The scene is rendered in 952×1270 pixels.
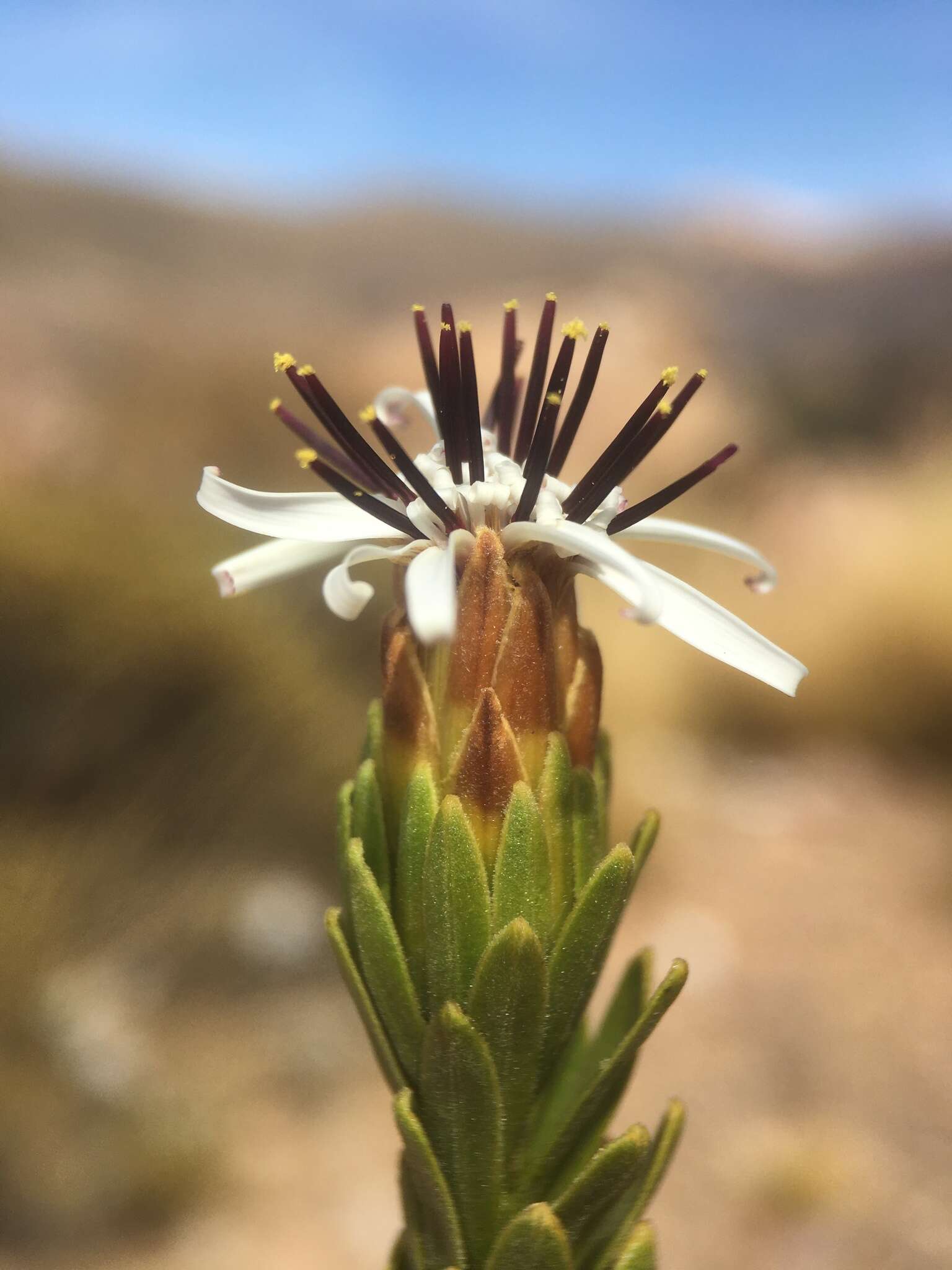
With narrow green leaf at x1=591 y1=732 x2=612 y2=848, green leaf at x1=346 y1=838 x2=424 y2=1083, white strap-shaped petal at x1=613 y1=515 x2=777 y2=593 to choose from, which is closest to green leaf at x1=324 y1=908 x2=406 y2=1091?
green leaf at x1=346 y1=838 x2=424 y2=1083

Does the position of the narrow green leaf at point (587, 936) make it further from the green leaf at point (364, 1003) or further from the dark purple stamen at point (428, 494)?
the dark purple stamen at point (428, 494)

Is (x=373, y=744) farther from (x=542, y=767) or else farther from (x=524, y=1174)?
(x=524, y=1174)

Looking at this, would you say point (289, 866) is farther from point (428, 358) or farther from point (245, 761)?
point (428, 358)

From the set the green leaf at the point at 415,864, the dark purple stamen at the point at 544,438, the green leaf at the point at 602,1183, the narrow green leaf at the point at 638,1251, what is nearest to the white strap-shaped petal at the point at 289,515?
the dark purple stamen at the point at 544,438

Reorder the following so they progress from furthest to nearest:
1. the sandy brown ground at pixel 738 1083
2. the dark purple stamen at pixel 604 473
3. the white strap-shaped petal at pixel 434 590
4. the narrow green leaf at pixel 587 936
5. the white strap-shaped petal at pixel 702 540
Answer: the sandy brown ground at pixel 738 1083, the white strap-shaped petal at pixel 702 540, the dark purple stamen at pixel 604 473, the narrow green leaf at pixel 587 936, the white strap-shaped petal at pixel 434 590

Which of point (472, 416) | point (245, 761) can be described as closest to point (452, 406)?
point (472, 416)
